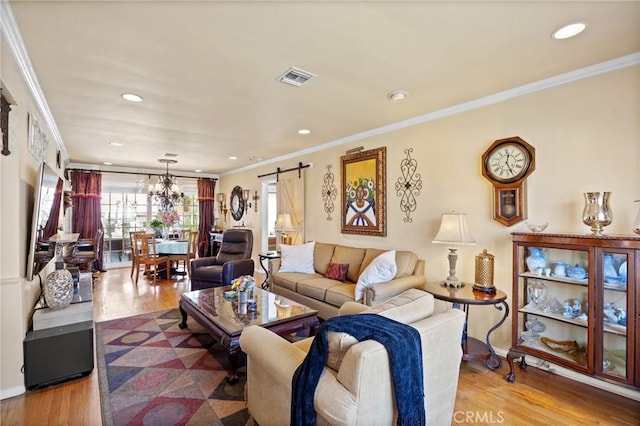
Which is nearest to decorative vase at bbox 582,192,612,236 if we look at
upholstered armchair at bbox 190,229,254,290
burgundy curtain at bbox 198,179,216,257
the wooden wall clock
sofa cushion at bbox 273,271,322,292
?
the wooden wall clock

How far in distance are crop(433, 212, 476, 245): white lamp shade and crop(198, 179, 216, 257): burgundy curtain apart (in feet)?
22.1

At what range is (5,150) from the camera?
2.06 meters

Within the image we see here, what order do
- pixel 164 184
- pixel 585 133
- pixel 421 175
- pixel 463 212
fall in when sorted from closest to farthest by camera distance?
pixel 585 133
pixel 463 212
pixel 421 175
pixel 164 184

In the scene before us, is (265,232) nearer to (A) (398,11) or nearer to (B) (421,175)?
(B) (421,175)

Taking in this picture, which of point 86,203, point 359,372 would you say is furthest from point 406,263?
point 86,203

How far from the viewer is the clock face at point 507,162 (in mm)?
2771

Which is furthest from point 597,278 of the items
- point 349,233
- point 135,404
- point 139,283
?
point 139,283

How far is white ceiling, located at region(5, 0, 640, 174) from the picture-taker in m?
1.72

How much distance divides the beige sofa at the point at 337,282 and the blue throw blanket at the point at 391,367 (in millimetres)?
1602

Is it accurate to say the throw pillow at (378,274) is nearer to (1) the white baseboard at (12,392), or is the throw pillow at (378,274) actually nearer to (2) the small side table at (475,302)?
(2) the small side table at (475,302)

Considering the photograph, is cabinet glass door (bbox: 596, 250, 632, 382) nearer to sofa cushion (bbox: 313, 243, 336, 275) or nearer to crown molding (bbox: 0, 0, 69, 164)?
sofa cushion (bbox: 313, 243, 336, 275)

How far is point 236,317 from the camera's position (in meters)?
2.74

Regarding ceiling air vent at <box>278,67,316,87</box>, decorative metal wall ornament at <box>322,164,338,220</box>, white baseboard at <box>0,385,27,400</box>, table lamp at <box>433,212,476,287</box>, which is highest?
ceiling air vent at <box>278,67,316,87</box>

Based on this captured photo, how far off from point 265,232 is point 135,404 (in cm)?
460
